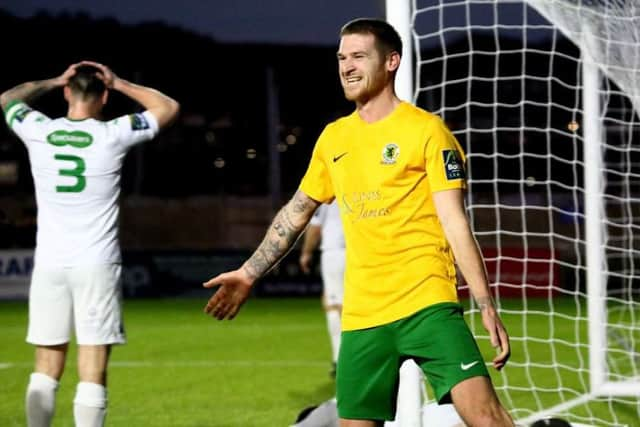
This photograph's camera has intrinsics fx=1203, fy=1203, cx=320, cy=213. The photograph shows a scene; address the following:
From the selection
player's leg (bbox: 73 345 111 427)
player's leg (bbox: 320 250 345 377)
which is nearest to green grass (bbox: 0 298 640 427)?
player's leg (bbox: 320 250 345 377)

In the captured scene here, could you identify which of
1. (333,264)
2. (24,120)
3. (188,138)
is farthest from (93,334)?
(188,138)

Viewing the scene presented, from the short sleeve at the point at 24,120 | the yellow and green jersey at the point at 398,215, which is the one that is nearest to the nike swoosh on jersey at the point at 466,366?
the yellow and green jersey at the point at 398,215

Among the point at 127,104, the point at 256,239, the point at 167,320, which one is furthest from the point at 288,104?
the point at 167,320

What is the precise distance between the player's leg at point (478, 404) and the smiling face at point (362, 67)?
115cm

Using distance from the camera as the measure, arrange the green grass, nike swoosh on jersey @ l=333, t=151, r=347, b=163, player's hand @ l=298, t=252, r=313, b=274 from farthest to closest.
Result: player's hand @ l=298, t=252, r=313, b=274 < the green grass < nike swoosh on jersey @ l=333, t=151, r=347, b=163

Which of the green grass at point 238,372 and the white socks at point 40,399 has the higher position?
the white socks at point 40,399

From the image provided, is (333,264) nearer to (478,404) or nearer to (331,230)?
(331,230)

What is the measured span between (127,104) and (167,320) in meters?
20.0

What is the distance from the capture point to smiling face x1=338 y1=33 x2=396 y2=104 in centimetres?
448

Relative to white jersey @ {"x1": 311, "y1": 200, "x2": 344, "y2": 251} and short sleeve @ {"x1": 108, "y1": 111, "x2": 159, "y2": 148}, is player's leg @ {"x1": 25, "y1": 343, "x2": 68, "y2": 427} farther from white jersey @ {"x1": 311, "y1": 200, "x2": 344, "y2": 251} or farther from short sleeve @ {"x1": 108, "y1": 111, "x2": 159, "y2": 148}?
white jersey @ {"x1": 311, "y1": 200, "x2": 344, "y2": 251}

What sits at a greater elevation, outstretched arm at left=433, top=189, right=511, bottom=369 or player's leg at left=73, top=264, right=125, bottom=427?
outstretched arm at left=433, top=189, right=511, bottom=369

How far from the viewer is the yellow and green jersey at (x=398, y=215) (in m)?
4.43

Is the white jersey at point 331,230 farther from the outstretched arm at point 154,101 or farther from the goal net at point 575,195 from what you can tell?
the outstretched arm at point 154,101

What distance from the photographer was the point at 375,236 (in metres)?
4.53
